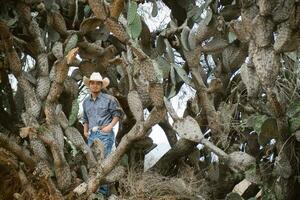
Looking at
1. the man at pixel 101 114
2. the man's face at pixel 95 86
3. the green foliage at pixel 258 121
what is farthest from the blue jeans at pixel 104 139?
the green foliage at pixel 258 121

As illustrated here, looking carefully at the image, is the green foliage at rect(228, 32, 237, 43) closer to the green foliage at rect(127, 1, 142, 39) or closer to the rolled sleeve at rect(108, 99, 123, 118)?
the green foliage at rect(127, 1, 142, 39)

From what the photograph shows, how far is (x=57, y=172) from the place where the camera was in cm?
349

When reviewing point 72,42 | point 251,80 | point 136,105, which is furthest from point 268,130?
point 72,42

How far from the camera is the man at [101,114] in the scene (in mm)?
3781

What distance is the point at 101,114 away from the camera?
381cm

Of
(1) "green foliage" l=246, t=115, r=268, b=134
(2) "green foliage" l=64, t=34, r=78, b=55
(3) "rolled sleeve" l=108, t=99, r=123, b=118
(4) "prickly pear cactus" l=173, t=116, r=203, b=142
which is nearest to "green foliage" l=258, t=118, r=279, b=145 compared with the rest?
(1) "green foliage" l=246, t=115, r=268, b=134

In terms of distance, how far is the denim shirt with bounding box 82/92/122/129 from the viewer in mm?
3807

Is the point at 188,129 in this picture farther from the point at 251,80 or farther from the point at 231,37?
the point at 231,37

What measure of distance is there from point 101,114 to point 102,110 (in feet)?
0.09

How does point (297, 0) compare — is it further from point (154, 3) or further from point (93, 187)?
point (154, 3)

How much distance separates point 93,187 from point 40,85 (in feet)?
2.48

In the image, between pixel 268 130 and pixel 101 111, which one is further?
pixel 101 111

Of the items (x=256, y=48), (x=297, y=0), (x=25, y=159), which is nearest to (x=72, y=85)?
(x=25, y=159)

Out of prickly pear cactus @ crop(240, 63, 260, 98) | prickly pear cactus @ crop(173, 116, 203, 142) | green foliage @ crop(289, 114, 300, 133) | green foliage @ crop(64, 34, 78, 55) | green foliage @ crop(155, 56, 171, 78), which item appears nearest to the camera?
green foliage @ crop(289, 114, 300, 133)
